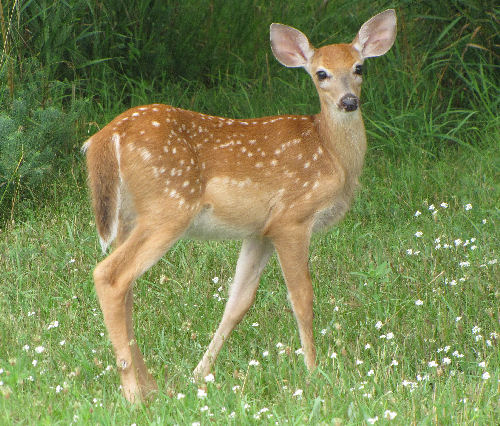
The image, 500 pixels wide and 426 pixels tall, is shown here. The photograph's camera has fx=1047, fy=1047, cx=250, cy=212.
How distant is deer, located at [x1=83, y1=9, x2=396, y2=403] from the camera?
4453 mm

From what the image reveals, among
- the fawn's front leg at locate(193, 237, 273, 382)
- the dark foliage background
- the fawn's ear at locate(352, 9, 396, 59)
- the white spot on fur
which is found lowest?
the dark foliage background

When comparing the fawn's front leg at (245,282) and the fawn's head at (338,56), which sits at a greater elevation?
the fawn's head at (338,56)

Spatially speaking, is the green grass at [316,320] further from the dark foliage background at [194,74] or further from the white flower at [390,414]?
the dark foliage background at [194,74]

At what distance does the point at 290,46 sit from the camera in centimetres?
540

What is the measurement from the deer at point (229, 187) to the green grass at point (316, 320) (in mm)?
226

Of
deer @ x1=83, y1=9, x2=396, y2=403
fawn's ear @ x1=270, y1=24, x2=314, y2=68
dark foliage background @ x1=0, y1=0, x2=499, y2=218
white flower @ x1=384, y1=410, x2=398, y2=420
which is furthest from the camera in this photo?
dark foliage background @ x1=0, y1=0, x2=499, y2=218

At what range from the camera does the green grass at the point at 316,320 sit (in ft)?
12.7

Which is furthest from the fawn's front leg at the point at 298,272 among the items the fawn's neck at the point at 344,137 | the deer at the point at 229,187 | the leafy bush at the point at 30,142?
the leafy bush at the point at 30,142

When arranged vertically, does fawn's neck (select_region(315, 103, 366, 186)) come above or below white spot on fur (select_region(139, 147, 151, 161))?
below

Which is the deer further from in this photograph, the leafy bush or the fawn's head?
the leafy bush

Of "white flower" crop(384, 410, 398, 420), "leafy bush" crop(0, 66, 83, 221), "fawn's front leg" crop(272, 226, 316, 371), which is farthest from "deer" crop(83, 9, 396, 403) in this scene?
"leafy bush" crop(0, 66, 83, 221)

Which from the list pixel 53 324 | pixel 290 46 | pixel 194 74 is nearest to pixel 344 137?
pixel 290 46

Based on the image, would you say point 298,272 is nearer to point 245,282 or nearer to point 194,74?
point 245,282

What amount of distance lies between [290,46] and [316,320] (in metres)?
1.41
